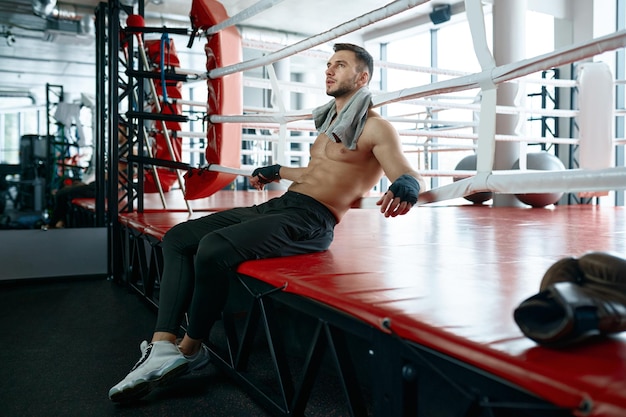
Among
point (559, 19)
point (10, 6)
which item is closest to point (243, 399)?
point (559, 19)

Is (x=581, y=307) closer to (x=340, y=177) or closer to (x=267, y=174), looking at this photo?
(x=340, y=177)

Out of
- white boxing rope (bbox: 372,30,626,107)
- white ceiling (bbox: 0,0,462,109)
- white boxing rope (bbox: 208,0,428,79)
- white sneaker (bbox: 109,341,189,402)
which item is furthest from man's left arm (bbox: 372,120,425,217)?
white ceiling (bbox: 0,0,462,109)

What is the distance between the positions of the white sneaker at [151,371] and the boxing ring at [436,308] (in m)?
0.18

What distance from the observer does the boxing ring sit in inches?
28.5

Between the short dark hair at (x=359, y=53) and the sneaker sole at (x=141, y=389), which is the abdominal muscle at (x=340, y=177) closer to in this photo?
the short dark hair at (x=359, y=53)

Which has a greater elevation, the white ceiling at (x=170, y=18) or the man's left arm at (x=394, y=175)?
the white ceiling at (x=170, y=18)

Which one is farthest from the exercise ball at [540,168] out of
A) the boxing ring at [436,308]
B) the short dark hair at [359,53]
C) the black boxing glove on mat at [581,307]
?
the black boxing glove on mat at [581,307]

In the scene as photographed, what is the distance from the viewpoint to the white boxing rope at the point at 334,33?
1.74 meters

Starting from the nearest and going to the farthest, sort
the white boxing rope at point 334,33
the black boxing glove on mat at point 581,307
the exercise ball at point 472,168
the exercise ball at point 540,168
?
1. the black boxing glove on mat at point 581,307
2. the white boxing rope at point 334,33
3. the exercise ball at point 540,168
4. the exercise ball at point 472,168

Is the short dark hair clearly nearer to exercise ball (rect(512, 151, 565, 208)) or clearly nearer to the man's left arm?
the man's left arm

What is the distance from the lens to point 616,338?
785 mm

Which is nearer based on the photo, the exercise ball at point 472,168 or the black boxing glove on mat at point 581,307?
the black boxing glove on mat at point 581,307

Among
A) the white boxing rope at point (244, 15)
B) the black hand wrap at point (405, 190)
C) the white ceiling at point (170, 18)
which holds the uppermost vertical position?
the white ceiling at point (170, 18)

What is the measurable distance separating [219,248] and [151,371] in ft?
1.26
